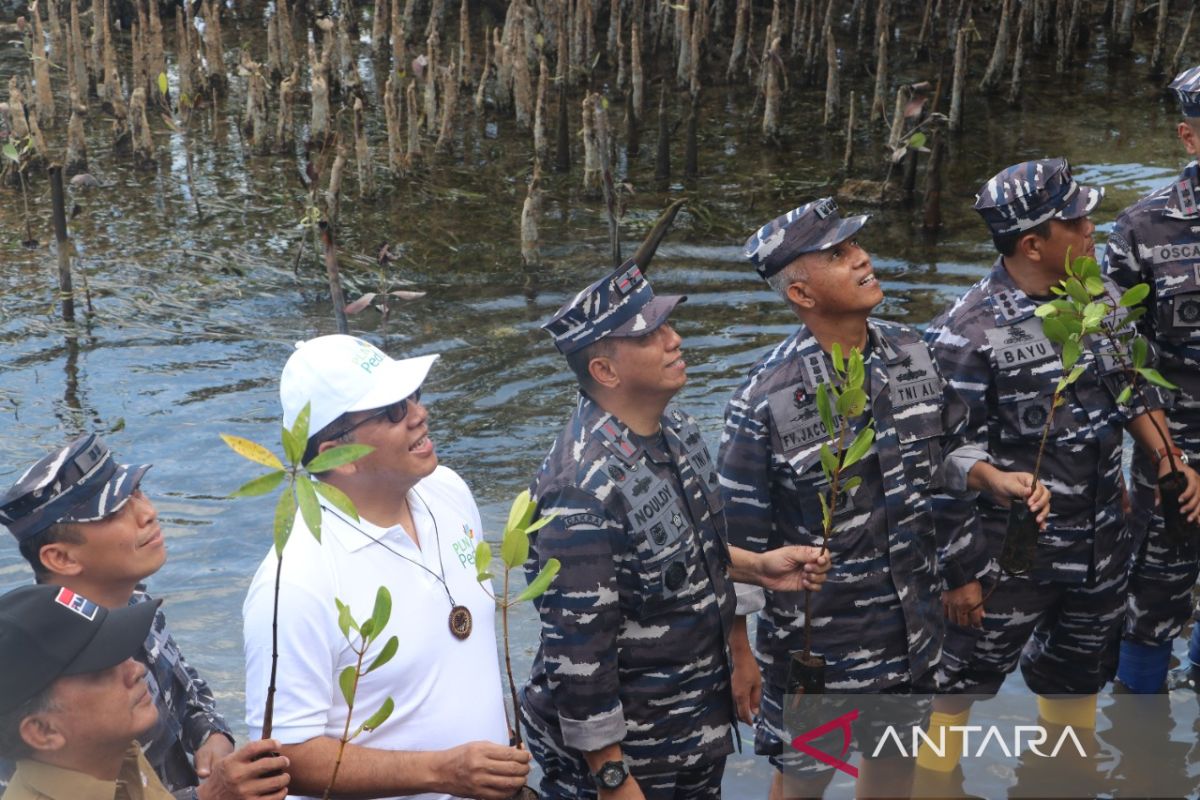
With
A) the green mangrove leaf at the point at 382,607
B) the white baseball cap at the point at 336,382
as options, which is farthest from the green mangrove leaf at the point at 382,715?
the white baseball cap at the point at 336,382

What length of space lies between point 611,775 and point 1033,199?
231cm

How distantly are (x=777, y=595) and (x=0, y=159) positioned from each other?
11416 mm

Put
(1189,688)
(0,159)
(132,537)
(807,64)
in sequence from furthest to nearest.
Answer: (807,64)
(0,159)
(1189,688)
(132,537)

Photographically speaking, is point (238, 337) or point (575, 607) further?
point (238, 337)

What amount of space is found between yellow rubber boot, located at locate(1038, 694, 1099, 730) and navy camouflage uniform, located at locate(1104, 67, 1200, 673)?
37 cm

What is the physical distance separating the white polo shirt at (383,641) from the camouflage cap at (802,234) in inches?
52.4

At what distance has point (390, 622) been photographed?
3.39m

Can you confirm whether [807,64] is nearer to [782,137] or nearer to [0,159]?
[782,137]

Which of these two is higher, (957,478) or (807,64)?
(957,478)

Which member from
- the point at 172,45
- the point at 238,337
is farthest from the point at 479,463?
the point at 172,45

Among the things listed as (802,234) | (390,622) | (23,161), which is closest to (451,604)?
(390,622)

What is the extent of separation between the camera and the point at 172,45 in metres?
18.3

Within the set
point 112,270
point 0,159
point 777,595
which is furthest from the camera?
point 0,159

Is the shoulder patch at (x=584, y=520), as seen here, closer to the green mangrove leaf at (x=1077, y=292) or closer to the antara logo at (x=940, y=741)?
the antara logo at (x=940, y=741)
